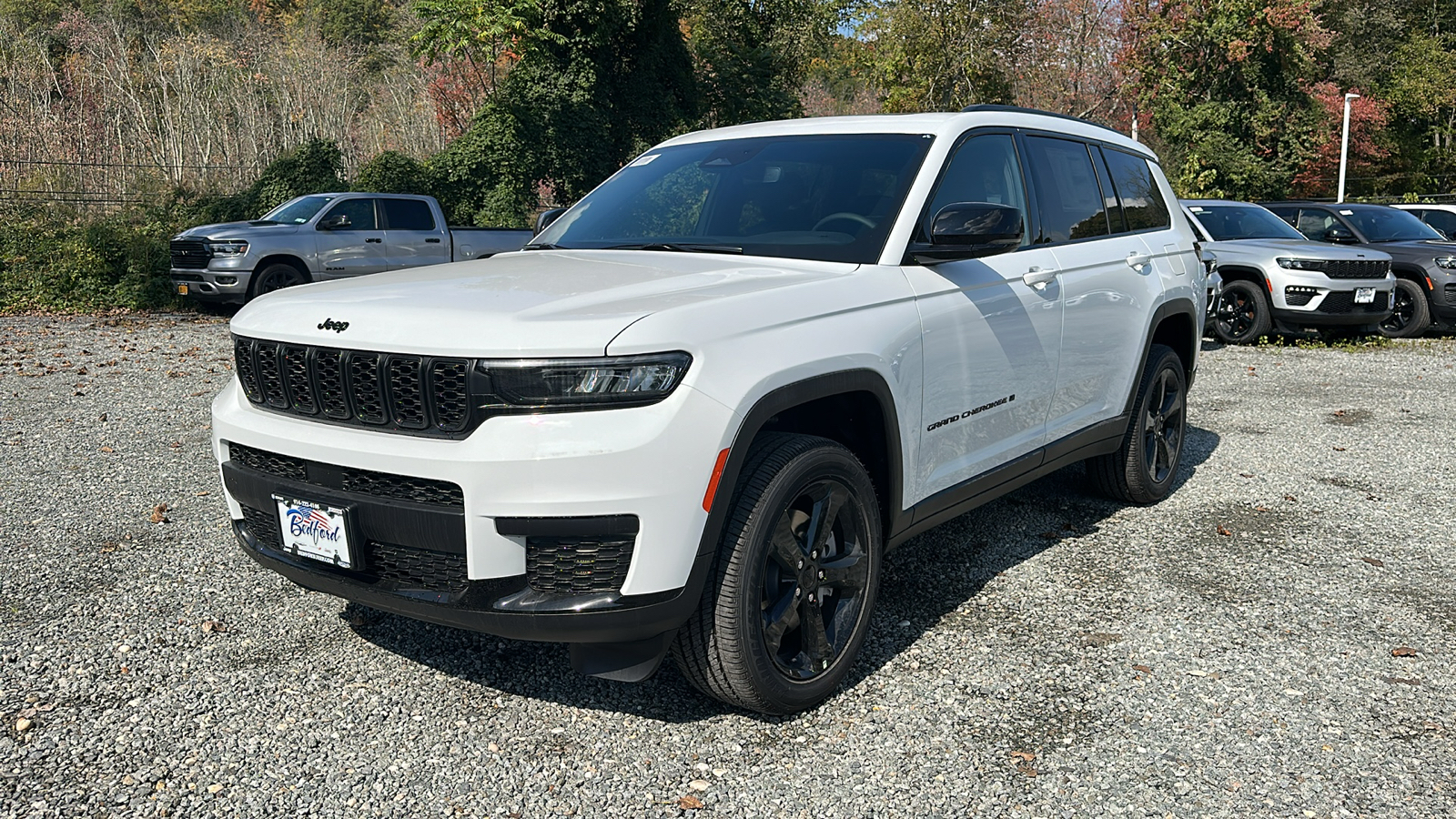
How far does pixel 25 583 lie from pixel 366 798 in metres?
2.50

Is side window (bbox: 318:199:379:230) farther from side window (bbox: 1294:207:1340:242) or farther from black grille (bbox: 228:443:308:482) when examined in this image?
black grille (bbox: 228:443:308:482)

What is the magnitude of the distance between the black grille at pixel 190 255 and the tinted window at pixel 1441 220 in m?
18.2

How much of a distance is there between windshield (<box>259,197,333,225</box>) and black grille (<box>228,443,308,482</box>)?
42.0ft

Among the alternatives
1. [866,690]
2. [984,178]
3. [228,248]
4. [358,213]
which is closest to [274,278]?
[228,248]

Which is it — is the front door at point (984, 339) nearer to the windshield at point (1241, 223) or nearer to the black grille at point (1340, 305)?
the black grille at point (1340, 305)

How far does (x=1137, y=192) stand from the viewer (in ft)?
18.7

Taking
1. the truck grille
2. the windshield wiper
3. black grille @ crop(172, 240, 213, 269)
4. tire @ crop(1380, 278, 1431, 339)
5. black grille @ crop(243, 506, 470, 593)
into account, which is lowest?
tire @ crop(1380, 278, 1431, 339)

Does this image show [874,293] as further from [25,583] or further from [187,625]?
[25,583]

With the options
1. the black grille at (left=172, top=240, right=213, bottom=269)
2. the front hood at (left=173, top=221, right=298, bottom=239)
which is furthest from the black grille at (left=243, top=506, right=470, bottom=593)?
the black grille at (left=172, top=240, right=213, bottom=269)

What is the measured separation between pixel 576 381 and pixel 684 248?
139 centimetres

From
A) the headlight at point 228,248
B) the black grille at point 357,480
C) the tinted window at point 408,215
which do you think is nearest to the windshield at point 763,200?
the black grille at point 357,480

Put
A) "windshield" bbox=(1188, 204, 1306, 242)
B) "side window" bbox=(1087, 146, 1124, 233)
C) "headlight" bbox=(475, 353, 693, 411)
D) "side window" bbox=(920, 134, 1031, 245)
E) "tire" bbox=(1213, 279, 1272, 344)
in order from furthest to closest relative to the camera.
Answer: "windshield" bbox=(1188, 204, 1306, 242)
"tire" bbox=(1213, 279, 1272, 344)
"side window" bbox=(1087, 146, 1124, 233)
"side window" bbox=(920, 134, 1031, 245)
"headlight" bbox=(475, 353, 693, 411)

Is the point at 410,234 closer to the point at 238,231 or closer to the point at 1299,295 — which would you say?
the point at 238,231

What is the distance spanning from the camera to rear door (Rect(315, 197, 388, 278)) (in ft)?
50.1
